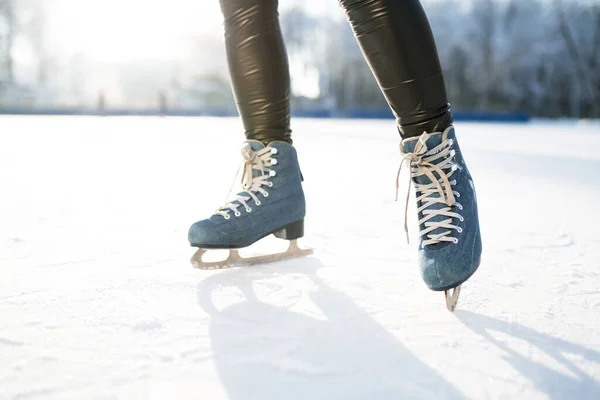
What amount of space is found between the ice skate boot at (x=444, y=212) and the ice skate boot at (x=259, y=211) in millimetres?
227

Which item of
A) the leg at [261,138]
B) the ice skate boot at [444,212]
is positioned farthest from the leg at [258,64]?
the ice skate boot at [444,212]

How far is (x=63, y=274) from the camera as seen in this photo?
68 centimetres

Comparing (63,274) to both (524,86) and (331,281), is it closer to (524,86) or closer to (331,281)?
(331,281)

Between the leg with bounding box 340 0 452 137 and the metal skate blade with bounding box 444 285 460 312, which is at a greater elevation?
the leg with bounding box 340 0 452 137

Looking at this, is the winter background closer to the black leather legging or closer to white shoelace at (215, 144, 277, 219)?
white shoelace at (215, 144, 277, 219)

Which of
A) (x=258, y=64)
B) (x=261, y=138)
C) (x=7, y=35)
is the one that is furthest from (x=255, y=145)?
(x=7, y=35)

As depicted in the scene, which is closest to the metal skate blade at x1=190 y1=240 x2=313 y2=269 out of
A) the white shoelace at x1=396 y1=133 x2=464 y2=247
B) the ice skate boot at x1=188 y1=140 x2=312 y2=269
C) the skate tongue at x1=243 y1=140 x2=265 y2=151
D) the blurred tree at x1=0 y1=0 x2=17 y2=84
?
the ice skate boot at x1=188 y1=140 x2=312 y2=269

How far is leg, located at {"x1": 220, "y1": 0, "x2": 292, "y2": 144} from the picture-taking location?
76 cm

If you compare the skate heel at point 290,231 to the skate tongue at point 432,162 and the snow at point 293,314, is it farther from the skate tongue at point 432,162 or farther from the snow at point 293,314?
the skate tongue at point 432,162

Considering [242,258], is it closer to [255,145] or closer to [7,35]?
[255,145]

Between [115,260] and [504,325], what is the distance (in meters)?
0.56

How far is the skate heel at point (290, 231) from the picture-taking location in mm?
777

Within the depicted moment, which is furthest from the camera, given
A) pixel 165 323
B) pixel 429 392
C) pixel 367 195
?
pixel 367 195

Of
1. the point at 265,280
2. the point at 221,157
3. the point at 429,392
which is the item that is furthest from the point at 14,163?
the point at 429,392
